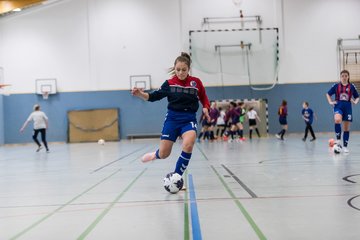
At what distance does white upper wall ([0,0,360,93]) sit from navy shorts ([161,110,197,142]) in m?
19.7

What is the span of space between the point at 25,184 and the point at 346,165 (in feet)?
18.7

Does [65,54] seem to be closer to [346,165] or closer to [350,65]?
[350,65]

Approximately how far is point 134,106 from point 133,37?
168 inches

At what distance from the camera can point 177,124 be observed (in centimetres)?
571

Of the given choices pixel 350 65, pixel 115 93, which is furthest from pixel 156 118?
pixel 350 65

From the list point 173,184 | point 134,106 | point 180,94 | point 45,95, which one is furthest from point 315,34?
point 173,184

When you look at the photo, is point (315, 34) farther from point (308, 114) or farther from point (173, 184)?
point (173, 184)

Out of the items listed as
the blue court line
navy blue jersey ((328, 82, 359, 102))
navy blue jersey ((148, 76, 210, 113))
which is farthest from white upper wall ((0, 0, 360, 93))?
the blue court line

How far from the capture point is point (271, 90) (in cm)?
2545

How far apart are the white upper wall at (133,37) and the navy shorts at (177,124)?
1972 centimetres

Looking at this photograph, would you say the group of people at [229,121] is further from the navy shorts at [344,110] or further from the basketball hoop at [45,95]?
the basketball hoop at [45,95]

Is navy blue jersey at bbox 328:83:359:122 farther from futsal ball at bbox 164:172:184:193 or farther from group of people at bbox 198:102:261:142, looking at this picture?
group of people at bbox 198:102:261:142

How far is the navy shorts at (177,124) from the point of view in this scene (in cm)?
568

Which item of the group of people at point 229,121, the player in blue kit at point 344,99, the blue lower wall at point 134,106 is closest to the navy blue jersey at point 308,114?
the group of people at point 229,121
